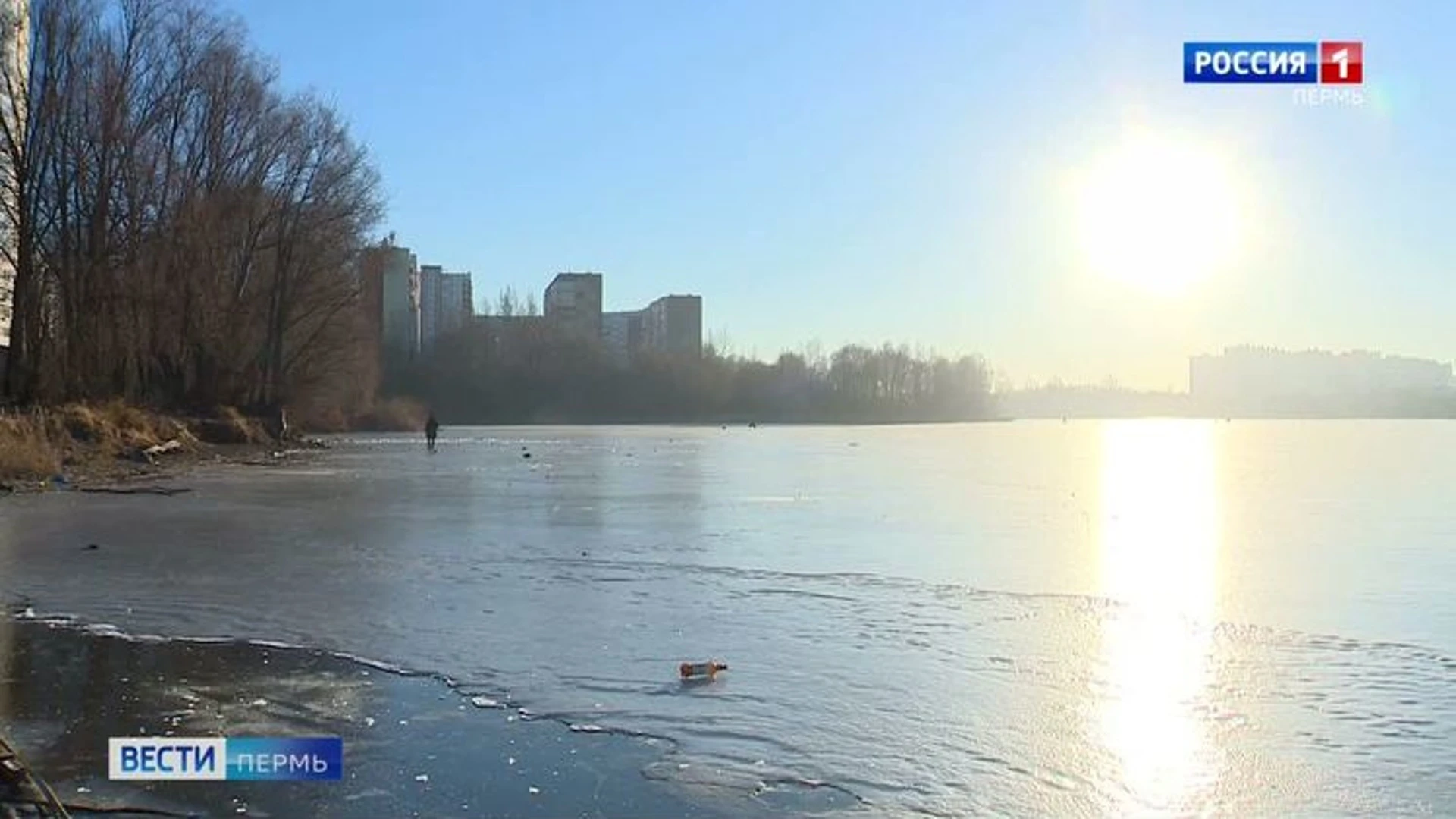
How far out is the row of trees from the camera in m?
29.0

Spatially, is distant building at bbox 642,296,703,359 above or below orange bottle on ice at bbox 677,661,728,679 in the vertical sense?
above

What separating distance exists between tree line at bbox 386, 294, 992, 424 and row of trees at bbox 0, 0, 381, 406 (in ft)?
178

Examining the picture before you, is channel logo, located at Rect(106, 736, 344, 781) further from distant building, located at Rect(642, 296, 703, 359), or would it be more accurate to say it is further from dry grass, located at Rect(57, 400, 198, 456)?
distant building, located at Rect(642, 296, 703, 359)

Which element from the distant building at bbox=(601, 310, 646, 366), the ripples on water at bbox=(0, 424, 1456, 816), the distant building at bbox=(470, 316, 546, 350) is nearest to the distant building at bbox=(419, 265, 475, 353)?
the distant building at bbox=(470, 316, 546, 350)

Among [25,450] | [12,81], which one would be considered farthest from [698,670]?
[12,81]

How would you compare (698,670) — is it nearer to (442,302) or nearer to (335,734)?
(335,734)

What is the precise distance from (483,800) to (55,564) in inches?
293

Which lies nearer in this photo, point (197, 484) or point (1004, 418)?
point (197, 484)

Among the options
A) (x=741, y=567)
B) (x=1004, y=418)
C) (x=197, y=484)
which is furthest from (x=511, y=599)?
(x=1004, y=418)

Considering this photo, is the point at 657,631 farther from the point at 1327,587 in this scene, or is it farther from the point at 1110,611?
the point at 1327,587

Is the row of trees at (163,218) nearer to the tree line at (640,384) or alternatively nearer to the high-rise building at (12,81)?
the high-rise building at (12,81)

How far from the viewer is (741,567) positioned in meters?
10.7

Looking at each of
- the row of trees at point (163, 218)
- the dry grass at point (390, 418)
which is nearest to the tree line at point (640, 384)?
the dry grass at point (390, 418)

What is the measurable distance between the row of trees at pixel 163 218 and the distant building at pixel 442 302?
213ft
